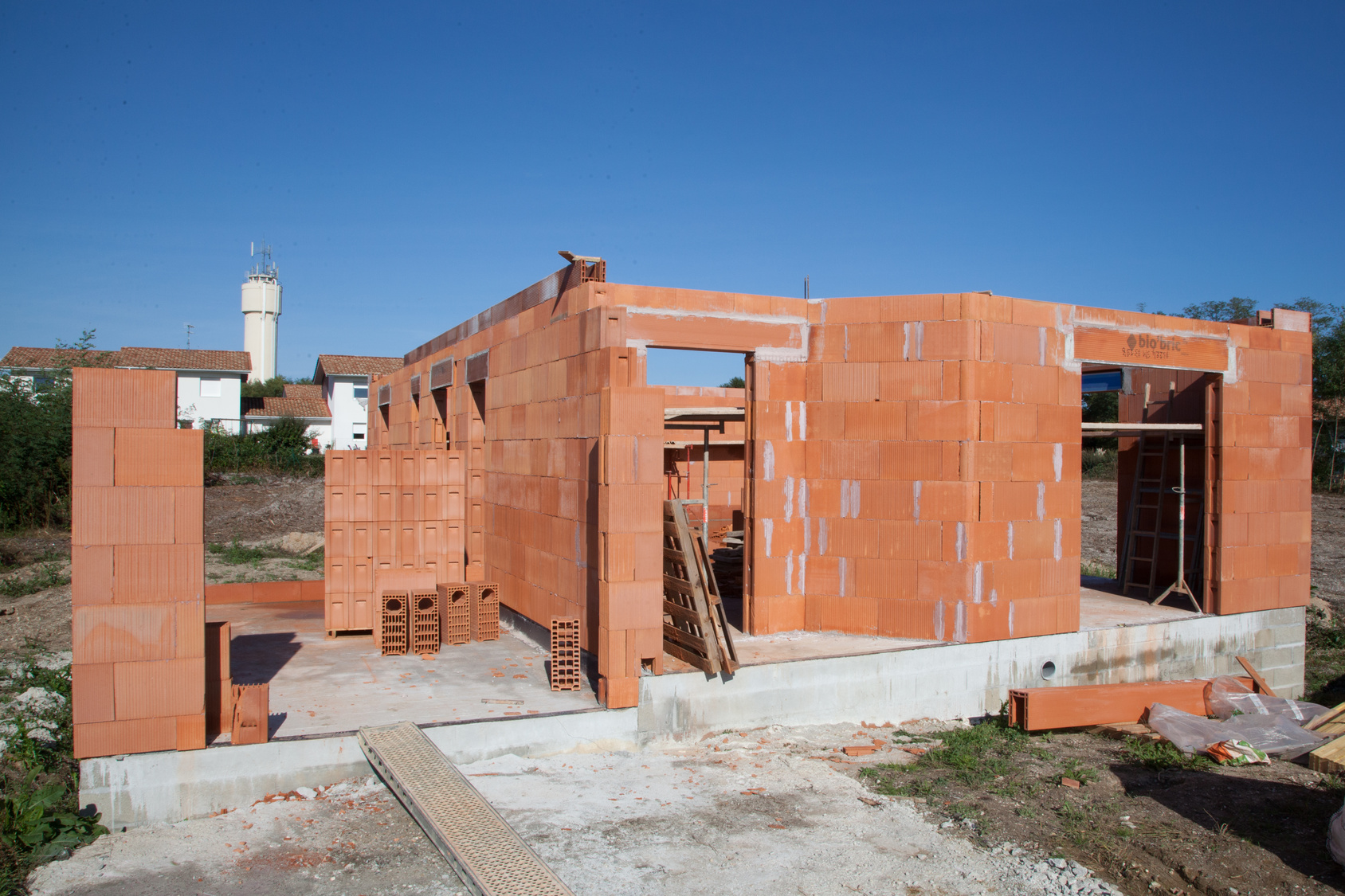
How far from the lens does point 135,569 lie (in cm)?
701

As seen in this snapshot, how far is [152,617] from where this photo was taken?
7.04 metres

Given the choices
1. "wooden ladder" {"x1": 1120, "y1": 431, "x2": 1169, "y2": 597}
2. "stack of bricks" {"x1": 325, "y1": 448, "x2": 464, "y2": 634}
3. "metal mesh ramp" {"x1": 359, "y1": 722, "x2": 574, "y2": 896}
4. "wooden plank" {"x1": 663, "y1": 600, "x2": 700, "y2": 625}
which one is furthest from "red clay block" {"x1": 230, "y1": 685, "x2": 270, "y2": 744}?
"wooden ladder" {"x1": 1120, "y1": 431, "x2": 1169, "y2": 597}

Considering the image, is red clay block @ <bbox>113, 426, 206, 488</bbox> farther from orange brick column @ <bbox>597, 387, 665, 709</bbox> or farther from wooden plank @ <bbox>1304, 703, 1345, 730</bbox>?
wooden plank @ <bbox>1304, 703, 1345, 730</bbox>

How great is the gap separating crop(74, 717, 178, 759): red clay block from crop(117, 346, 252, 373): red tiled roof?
39219 mm

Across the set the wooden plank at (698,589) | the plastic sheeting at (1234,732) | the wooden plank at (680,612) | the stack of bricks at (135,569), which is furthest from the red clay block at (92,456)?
the plastic sheeting at (1234,732)

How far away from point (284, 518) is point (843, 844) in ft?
79.9

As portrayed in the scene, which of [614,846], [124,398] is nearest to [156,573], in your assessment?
[124,398]

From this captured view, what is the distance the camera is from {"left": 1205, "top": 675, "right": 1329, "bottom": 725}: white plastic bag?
11.0 m

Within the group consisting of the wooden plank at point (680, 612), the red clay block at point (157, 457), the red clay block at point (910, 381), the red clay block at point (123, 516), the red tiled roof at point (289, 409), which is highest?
the red tiled roof at point (289, 409)

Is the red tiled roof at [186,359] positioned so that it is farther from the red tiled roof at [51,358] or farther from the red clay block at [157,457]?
the red clay block at [157,457]

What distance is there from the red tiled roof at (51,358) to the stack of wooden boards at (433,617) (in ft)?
80.0

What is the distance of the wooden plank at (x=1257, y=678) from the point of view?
12373 millimetres

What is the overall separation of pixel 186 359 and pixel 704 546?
41.0 m

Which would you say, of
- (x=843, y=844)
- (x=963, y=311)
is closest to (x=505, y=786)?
(x=843, y=844)
